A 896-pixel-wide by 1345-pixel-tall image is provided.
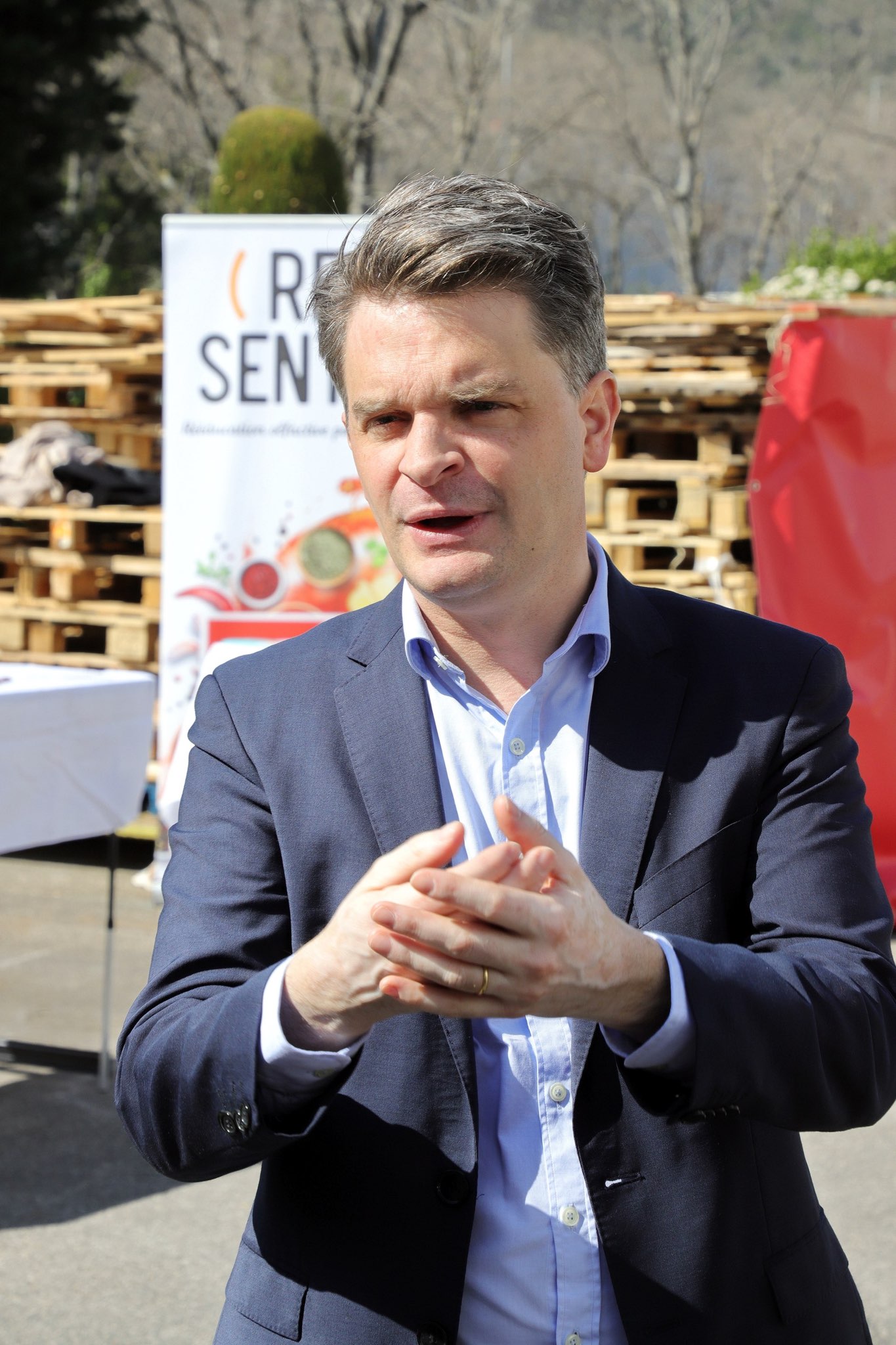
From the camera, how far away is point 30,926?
6.22 m

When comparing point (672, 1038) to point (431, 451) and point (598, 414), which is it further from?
point (598, 414)

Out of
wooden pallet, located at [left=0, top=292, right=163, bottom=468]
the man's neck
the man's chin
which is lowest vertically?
the man's neck

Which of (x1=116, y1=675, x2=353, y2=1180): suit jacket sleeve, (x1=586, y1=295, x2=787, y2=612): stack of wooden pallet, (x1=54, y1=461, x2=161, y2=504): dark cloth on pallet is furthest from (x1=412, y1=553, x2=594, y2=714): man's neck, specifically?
(x1=54, y1=461, x2=161, y2=504): dark cloth on pallet

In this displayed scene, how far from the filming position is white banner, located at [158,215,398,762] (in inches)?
229

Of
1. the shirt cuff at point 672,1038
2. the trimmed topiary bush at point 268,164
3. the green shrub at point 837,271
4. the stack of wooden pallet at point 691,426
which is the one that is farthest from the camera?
the green shrub at point 837,271

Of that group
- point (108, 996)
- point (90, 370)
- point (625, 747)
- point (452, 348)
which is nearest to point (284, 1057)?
point (625, 747)

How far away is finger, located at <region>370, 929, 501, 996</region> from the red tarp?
4908 mm

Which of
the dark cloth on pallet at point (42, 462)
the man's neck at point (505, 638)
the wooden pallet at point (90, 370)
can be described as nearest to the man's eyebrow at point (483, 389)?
the man's neck at point (505, 638)

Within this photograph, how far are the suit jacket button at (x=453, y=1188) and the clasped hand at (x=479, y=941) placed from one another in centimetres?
24

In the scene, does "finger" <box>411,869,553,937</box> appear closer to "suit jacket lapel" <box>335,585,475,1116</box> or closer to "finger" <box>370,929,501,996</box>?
"finger" <box>370,929,501,996</box>

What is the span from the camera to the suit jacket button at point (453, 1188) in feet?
4.68

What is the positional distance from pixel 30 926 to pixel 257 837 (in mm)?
5058

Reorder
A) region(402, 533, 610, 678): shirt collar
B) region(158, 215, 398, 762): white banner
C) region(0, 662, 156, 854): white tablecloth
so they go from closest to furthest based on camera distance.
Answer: region(402, 533, 610, 678): shirt collar, region(0, 662, 156, 854): white tablecloth, region(158, 215, 398, 762): white banner

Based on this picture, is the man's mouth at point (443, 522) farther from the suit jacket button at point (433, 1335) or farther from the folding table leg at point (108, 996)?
the folding table leg at point (108, 996)
